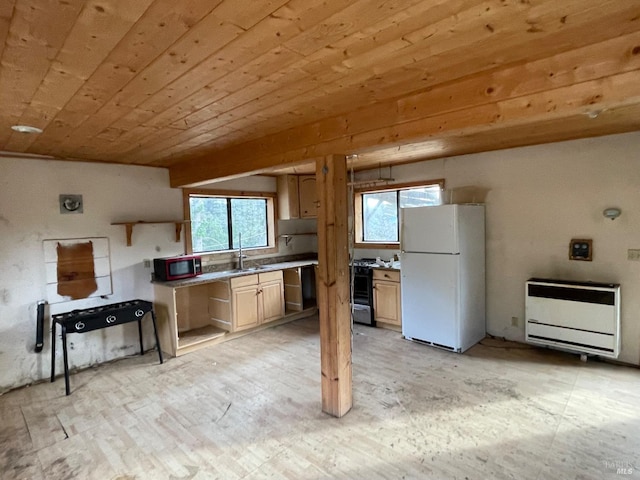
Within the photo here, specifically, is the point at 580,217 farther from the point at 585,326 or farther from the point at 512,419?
the point at 512,419

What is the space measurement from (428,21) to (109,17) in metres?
1.14

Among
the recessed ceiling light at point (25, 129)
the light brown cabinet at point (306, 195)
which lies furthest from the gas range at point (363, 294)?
the recessed ceiling light at point (25, 129)

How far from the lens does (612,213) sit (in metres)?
3.43

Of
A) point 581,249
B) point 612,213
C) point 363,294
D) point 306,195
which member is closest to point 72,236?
point 306,195

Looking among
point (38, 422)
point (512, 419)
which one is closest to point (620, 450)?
point (512, 419)

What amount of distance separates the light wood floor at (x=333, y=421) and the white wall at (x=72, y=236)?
0.28 meters

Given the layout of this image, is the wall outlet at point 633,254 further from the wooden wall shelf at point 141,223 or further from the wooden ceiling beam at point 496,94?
the wooden wall shelf at point 141,223

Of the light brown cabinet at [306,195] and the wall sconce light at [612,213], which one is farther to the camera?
the light brown cabinet at [306,195]

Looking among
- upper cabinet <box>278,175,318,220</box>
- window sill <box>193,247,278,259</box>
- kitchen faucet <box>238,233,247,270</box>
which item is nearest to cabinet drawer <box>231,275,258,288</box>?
kitchen faucet <box>238,233,247,270</box>

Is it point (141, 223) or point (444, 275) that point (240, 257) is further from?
point (444, 275)

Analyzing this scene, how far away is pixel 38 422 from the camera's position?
9.15 ft

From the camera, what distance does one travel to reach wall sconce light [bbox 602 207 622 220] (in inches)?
135

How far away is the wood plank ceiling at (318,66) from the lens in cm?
124

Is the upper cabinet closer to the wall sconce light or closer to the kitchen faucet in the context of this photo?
the kitchen faucet
